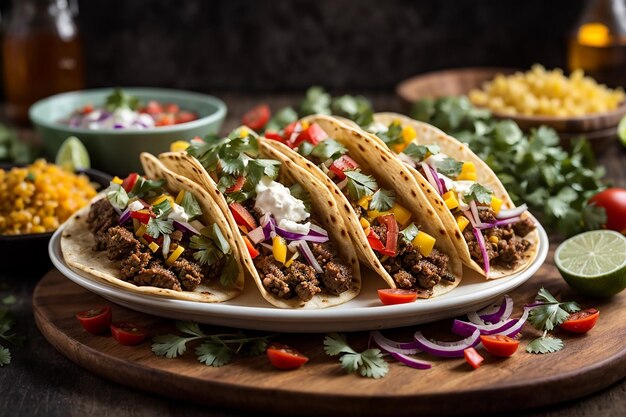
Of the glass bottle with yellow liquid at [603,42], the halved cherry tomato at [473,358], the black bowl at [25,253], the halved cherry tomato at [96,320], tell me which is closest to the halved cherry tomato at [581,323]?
the halved cherry tomato at [473,358]

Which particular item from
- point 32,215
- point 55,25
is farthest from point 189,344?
point 55,25

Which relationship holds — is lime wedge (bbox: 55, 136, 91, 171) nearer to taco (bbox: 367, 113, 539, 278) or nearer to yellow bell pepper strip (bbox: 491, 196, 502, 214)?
taco (bbox: 367, 113, 539, 278)

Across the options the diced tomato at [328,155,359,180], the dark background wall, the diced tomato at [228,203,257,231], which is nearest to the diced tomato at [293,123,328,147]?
the diced tomato at [328,155,359,180]

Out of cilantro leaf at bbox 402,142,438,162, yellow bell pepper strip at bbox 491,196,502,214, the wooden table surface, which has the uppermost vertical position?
cilantro leaf at bbox 402,142,438,162

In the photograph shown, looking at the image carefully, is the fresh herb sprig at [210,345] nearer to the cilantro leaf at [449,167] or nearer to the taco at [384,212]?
the taco at [384,212]

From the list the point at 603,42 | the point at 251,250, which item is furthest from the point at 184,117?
the point at 603,42

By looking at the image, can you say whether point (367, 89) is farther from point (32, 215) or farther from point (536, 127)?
point (32, 215)

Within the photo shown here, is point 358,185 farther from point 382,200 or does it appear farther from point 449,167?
point 449,167
